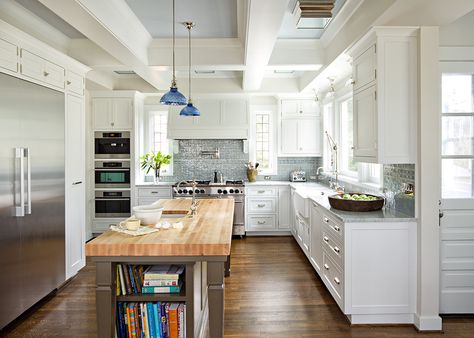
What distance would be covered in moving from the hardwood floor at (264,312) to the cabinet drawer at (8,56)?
7.16ft

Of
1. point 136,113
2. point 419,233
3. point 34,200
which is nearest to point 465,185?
point 419,233

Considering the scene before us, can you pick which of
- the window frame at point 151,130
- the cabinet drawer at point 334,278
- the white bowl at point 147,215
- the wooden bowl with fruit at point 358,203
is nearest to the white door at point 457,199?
the wooden bowl with fruit at point 358,203

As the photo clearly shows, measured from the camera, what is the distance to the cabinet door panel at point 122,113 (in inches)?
234

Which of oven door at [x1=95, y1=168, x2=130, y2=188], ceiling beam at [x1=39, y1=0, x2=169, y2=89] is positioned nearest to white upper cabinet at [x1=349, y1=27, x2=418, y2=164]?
ceiling beam at [x1=39, y1=0, x2=169, y2=89]

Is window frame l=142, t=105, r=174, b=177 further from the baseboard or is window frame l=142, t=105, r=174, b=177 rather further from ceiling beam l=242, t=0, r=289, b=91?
the baseboard

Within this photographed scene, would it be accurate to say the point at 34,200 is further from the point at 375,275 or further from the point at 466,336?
the point at 466,336

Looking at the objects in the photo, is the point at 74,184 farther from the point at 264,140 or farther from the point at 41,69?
the point at 264,140

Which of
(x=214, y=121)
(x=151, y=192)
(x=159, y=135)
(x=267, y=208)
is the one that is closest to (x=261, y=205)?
(x=267, y=208)

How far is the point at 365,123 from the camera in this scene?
313 centimetres

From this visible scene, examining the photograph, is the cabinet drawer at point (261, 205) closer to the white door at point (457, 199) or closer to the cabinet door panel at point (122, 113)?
the cabinet door panel at point (122, 113)

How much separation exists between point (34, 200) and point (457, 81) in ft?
12.9

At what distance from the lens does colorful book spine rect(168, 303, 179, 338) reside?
218cm

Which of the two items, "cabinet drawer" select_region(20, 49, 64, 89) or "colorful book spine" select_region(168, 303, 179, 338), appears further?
"cabinet drawer" select_region(20, 49, 64, 89)

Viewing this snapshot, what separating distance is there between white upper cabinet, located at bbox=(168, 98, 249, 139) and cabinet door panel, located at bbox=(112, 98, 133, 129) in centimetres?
69
